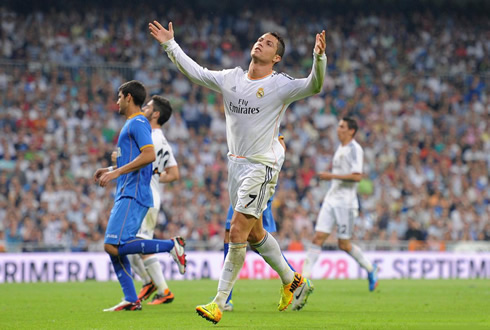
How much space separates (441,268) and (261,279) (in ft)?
16.1

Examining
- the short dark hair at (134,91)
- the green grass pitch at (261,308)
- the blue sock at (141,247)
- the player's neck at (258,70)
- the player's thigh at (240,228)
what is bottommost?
the green grass pitch at (261,308)

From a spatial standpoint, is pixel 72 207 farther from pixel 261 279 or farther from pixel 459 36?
pixel 459 36

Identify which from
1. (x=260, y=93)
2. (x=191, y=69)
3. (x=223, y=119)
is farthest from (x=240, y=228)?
(x=223, y=119)

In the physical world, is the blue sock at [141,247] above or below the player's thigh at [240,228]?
below

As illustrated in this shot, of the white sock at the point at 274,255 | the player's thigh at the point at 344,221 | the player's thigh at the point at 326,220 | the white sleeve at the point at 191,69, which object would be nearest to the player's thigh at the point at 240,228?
the white sock at the point at 274,255

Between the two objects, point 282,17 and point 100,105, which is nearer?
point 100,105

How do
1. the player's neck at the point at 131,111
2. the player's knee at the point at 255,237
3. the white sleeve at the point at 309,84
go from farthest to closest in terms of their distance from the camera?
the player's neck at the point at 131,111 < the player's knee at the point at 255,237 < the white sleeve at the point at 309,84

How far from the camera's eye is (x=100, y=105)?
73.8 feet

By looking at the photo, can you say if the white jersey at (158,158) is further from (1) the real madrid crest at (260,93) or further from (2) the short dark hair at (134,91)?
(1) the real madrid crest at (260,93)

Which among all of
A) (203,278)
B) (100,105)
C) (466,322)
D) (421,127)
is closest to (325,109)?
(421,127)

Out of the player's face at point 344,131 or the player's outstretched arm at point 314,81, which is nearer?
the player's outstretched arm at point 314,81

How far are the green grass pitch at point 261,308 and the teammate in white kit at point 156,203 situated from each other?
0.35 metres

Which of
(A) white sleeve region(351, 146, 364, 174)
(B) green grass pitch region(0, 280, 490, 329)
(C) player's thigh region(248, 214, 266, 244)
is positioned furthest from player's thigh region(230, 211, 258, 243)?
(A) white sleeve region(351, 146, 364, 174)

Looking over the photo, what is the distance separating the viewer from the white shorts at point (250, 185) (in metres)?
7.44
